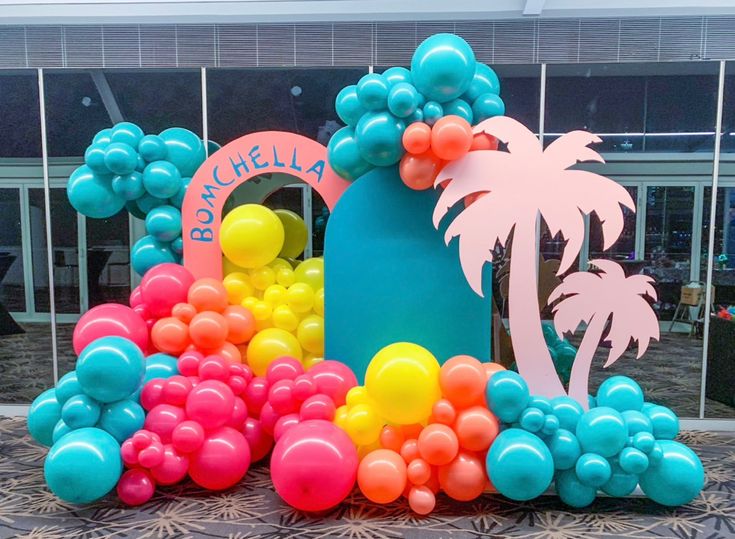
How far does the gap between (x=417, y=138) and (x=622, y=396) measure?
1.77 meters

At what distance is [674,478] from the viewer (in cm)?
264

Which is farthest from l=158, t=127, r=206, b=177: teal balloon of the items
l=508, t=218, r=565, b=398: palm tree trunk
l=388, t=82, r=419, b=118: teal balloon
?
l=508, t=218, r=565, b=398: palm tree trunk

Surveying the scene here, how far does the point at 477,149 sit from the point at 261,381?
182 centimetres

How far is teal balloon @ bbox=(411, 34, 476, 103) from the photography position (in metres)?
2.77

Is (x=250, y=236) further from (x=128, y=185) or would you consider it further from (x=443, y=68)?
(x=443, y=68)

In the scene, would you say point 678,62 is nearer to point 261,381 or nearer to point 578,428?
point 578,428

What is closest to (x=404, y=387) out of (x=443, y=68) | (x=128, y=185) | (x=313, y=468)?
(x=313, y=468)

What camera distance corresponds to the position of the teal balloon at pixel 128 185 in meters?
3.44

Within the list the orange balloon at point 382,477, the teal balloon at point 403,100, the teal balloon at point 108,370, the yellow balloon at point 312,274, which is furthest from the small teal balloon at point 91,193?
the orange balloon at point 382,477

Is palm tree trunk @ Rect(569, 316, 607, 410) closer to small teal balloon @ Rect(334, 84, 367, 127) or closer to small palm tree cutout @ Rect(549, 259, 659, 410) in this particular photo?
small palm tree cutout @ Rect(549, 259, 659, 410)

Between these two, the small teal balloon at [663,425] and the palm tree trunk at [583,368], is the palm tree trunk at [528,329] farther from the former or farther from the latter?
the small teal balloon at [663,425]

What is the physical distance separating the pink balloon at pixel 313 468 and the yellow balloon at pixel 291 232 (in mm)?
1670

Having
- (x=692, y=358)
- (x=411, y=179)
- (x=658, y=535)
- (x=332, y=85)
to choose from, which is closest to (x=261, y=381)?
(x=411, y=179)

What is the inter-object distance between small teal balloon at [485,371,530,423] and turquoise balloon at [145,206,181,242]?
2263 mm
